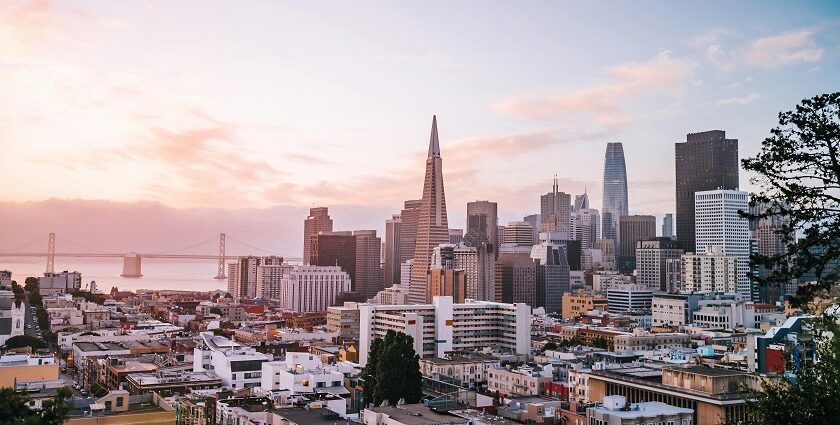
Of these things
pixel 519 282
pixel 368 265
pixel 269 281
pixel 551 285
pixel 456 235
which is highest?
pixel 456 235

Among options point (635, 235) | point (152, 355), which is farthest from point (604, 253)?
point (152, 355)

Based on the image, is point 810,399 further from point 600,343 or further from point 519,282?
point 519,282

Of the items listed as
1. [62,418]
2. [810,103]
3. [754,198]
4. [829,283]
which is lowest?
[62,418]

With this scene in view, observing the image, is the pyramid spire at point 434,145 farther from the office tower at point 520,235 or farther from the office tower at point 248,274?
the office tower at point 520,235

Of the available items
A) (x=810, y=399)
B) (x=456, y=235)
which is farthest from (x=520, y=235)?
(x=810, y=399)

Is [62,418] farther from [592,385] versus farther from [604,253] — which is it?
[604,253]

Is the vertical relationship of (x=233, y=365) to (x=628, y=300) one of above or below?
below
